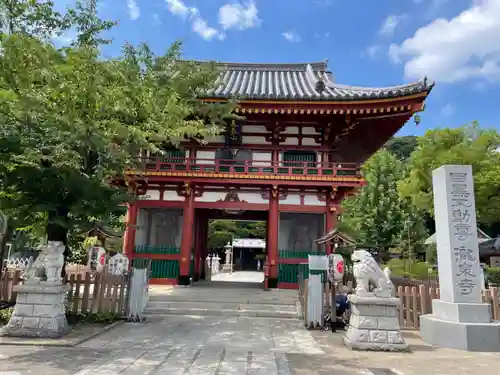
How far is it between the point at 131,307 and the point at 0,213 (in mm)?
3763

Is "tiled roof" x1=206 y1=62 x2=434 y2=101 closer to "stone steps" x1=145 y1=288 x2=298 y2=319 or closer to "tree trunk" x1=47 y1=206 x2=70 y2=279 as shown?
"stone steps" x1=145 y1=288 x2=298 y2=319

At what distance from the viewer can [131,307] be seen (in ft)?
29.5

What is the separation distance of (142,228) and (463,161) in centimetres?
1662

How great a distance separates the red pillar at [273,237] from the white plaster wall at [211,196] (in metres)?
2.18

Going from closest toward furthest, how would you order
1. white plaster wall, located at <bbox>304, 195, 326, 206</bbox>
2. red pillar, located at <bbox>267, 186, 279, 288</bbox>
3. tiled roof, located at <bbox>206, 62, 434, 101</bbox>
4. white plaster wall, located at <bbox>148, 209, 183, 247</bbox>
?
tiled roof, located at <bbox>206, 62, 434, 101</bbox>, red pillar, located at <bbox>267, 186, 279, 288</bbox>, white plaster wall, located at <bbox>304, 195, 326, 206</bbox>, white plaster wall, located at <bbox>148, 209, 183, 247</bbox>

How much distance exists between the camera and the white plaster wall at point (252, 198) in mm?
15555

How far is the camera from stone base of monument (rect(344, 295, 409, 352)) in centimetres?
672

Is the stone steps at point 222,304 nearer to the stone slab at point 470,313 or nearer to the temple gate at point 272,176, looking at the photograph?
the temple gate at point 272,176

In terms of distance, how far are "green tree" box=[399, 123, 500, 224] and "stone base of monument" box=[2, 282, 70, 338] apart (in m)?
18.6

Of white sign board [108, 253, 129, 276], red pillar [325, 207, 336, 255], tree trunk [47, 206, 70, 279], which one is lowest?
white sign board [108, 253, 129, 276]

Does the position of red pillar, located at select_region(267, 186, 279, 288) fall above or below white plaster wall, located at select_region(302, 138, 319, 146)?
below

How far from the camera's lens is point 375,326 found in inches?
270

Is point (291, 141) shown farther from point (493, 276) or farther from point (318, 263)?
point (493, 276)

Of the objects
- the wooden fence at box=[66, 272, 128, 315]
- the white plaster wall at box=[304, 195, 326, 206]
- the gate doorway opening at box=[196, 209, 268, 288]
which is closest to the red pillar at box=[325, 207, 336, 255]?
the white plaster wall at box=[304, 195, 326, 206]
